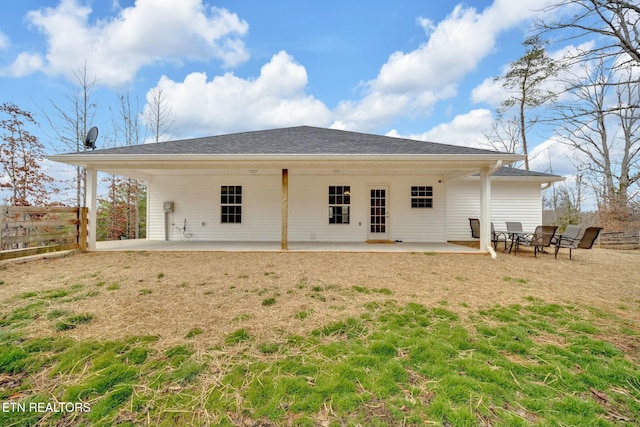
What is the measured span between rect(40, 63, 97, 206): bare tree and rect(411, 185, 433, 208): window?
13513mm

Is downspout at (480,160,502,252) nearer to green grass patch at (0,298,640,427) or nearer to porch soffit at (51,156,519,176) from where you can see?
porch soffit at (51,156,519,176)

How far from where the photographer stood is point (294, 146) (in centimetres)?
809

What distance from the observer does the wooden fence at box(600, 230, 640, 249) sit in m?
10.7

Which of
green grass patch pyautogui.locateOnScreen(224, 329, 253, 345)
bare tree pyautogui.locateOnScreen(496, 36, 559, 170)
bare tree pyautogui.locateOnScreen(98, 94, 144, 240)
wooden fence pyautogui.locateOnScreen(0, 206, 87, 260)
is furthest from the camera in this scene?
bare tree pyautogui.locateOnScreen(496, 36, 559, 170)

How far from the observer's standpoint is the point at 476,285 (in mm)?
4715

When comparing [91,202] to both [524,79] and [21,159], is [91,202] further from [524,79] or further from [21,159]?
[524,79]

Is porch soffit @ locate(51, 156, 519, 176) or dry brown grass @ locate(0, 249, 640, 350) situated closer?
dry brown grass @ locate(0, 249, 640, 350)

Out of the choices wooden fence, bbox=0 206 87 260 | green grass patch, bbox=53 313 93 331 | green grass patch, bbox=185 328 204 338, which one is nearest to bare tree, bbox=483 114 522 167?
green grass patch, bbox=185 328 204 338

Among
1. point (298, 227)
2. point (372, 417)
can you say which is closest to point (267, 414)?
point (372, 417)

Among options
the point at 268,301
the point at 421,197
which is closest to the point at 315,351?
the point at 268,301

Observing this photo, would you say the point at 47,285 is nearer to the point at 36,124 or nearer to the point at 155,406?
the point at 155,406

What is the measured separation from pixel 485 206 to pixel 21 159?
49.9 ft

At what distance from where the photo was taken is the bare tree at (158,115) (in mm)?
14672

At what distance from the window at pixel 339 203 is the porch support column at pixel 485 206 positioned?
4.18m
